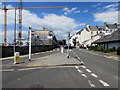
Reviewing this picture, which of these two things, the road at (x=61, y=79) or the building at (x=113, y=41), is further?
the building at (x=113, y=41)

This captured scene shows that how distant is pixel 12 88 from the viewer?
5703 mm

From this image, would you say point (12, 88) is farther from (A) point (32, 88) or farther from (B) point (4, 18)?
(B) point (4, 18)

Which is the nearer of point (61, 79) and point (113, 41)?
point (61, 79)

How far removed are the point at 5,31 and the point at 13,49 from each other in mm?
38439

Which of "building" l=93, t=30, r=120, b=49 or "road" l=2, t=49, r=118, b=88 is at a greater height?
"building" l=93, t=30, r=120, b=49

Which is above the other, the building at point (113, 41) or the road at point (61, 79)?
the building at point (113, 41)

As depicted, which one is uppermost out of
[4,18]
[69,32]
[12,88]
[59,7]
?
[59,7]

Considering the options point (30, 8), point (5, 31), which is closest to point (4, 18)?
point (5, 31)

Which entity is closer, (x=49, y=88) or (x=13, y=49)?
(x=49, y=88)

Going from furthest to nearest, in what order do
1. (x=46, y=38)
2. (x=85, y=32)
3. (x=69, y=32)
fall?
(x=85, y=32) → (x=46, y=38) → (x=69, y=32)

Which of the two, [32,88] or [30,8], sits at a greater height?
[30,8]

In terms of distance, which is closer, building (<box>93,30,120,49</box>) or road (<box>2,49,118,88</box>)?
road (<box>2,49,118,88</box>)

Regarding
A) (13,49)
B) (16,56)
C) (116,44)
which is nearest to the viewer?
(16,56)

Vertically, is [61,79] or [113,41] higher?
[113,41]
